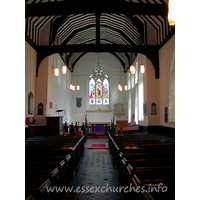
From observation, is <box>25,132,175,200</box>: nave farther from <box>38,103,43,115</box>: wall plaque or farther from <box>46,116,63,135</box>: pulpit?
<box>38,103,43,115</box>: wall plaque

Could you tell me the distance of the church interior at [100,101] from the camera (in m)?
3.03

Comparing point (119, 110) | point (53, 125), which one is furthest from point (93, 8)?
point (119, 110)

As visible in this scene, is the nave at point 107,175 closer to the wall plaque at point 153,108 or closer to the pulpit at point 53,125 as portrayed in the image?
the pulpit at point 53,125

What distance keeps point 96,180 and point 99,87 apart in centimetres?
1471

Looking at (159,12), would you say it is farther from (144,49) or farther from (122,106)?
(122,106)

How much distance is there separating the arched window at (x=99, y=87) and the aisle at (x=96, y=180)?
1223 centimetres

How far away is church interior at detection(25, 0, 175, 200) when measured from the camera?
3.03 meters

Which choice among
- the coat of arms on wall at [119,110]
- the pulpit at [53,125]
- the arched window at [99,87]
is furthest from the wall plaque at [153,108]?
the arched window at [99,87]

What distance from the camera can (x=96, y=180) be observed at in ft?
14.4

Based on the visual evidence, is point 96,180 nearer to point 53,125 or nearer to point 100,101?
point 53,125
